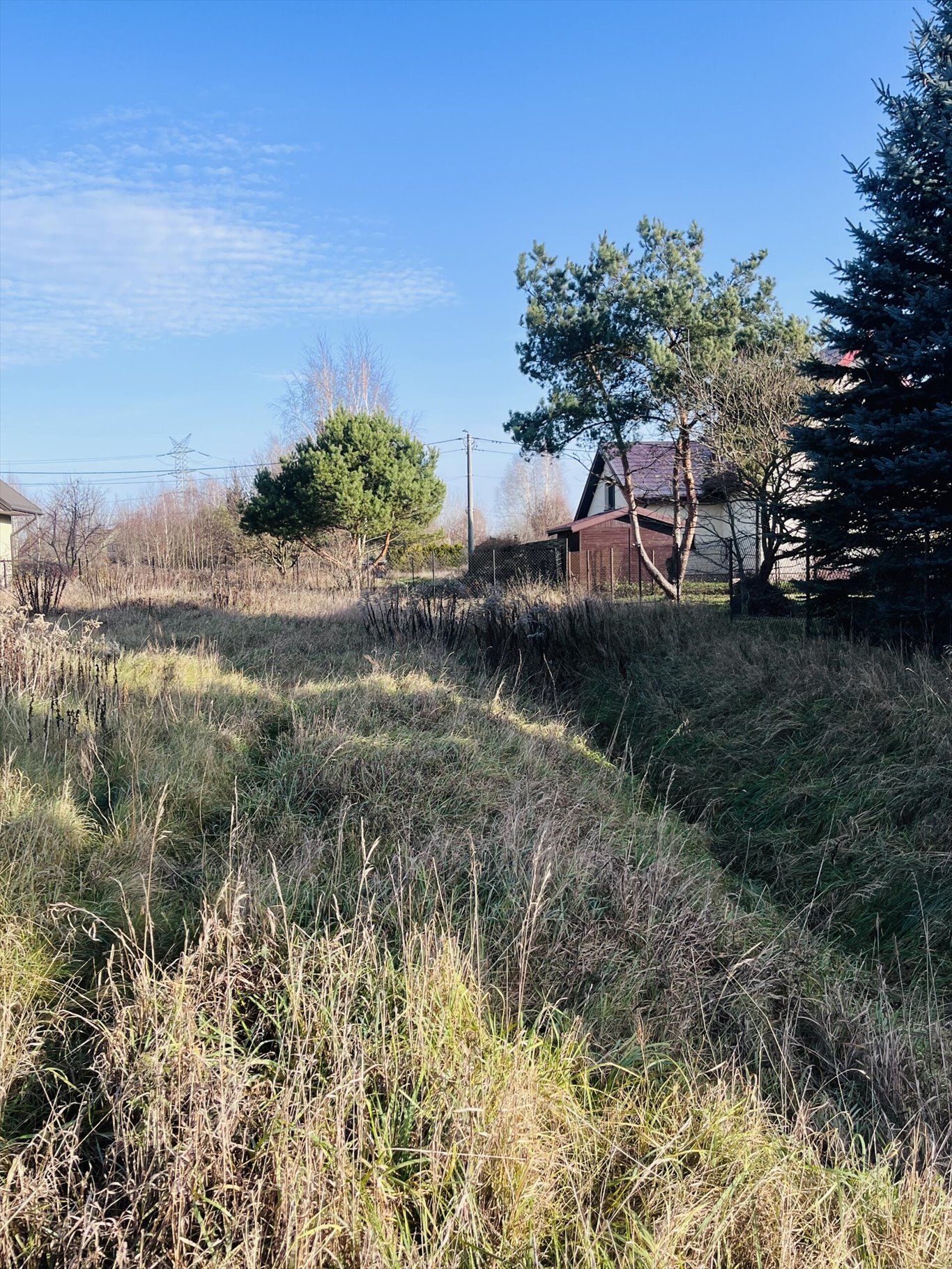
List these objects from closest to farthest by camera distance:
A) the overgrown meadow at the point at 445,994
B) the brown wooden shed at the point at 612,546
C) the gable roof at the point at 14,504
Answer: the overgrown meadow at the point at 445,994, the brown wooden shed at the point at 612,546, the gable roof at the point at 14,504

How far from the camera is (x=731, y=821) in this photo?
5664 mm

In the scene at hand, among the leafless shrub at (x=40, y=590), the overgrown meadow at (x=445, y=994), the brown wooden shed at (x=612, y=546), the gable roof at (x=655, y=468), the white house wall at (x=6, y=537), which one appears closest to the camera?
the overgrown meadow at (x=445, y=994)

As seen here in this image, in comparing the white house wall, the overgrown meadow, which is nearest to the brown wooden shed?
the overgrown meadow

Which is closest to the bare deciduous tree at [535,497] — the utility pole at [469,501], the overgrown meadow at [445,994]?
the utility pole at [469,501]

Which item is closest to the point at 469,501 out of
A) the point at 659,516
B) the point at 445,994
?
the point at 659,516

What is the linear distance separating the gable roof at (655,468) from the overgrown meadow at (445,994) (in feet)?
40.9

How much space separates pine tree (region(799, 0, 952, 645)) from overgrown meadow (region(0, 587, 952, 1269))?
218 centimetres

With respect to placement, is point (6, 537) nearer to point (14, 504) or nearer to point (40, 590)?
point (14, 504)

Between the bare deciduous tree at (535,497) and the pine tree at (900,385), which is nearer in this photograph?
the pine tree at (900,385)

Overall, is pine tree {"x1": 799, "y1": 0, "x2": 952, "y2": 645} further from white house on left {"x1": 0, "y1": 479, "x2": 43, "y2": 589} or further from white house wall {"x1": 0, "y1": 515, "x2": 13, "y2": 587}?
white house wall {"x1": 0, "y1": 515, "x2": 13, "y2": 587}

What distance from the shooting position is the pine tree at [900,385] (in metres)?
7.12

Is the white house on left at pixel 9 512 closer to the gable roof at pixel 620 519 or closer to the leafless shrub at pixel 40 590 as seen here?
the leafless shrub at pixel 40 590

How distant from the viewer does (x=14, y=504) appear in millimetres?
24516

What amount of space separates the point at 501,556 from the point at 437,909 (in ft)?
78.2
